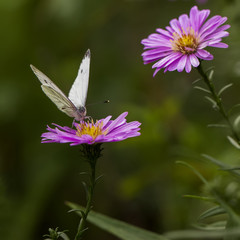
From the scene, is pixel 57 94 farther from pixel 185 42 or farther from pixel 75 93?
pixel 185 42

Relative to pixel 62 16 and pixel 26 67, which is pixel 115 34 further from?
pixel 26 67

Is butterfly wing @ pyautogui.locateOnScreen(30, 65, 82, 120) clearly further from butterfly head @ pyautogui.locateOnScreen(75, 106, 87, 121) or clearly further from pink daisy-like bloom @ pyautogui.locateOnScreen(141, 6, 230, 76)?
pink daisy-like bloom @ pyautogui.locateOnScreen(141, 6, 230, 76)

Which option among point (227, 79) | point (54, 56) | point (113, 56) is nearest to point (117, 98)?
point (113, 56)

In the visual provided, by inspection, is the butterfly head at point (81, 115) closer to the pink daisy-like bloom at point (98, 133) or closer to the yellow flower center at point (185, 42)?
the pink daisy-like bloom at point (98, 133)

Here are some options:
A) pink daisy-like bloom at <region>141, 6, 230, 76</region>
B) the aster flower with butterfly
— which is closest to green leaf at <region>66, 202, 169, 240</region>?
the aster flower with butterfly

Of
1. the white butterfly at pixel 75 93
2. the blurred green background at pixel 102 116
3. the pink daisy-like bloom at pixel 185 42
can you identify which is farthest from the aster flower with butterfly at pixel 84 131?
the blurred green background at pixel 102 116
